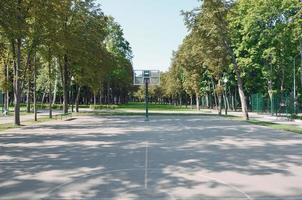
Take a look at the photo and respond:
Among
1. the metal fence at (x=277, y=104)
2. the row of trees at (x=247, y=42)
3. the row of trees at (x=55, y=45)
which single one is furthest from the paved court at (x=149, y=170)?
the metal fence at (x=277, y=104)

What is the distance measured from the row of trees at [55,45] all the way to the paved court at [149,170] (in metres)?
9.35

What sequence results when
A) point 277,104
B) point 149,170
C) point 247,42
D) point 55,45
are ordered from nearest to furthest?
point 149,170 → point 55,45 → point 277,104 → point 247,42

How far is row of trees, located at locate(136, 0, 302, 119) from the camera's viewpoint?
42.8m

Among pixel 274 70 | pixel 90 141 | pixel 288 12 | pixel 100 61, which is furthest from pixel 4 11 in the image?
pixel 274 70

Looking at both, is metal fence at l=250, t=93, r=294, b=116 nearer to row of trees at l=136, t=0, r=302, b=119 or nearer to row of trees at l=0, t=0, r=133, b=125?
row of trees at l=136, t=0, r=302, b=119

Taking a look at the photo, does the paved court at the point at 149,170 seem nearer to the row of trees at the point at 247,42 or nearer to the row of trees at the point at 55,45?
the row of trees at the point at 55,45

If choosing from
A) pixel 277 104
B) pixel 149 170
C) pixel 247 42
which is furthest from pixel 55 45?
pixel 247 42

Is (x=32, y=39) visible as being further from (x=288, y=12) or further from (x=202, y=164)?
(x=288, y=12)

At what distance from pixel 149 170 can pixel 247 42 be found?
47.0m

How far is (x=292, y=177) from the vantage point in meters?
10.7

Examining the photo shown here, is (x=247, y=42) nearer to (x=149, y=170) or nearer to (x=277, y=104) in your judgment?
(x=277, y=104)

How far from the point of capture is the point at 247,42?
185 feet

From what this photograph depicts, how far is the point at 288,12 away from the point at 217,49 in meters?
10.9

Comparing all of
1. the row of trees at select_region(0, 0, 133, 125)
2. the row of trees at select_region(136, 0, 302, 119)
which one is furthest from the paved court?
the row of trees at select_region(136, 0, 302, 119)
